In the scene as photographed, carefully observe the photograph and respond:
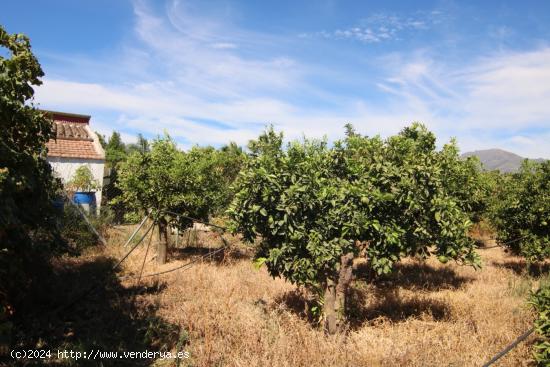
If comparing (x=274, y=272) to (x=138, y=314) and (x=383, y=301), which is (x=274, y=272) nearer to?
(x=138, y=314)

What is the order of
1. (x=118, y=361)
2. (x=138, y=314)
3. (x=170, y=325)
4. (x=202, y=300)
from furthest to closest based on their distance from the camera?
(x=202, y=300) < (x=138, y=314) < (x=170, y=325) < (x=118, y=361)

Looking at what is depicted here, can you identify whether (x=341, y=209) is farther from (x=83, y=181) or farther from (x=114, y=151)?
(x=114, y=151)

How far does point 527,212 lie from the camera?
11.4 m

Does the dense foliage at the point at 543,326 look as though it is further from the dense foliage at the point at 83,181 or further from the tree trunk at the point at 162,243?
the dense foliage at the point at 83,181

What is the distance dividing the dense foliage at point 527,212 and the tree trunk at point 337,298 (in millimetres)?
7336

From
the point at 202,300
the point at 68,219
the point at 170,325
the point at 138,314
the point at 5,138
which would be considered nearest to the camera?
the point at 5,138

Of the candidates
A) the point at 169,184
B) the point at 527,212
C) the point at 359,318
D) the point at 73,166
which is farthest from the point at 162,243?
the point at 527,212

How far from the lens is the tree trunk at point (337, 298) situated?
668cm

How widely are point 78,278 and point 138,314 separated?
3.22 meters

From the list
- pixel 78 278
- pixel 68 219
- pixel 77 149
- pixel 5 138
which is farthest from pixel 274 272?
pixel 77 149

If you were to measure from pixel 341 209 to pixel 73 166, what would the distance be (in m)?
16.0

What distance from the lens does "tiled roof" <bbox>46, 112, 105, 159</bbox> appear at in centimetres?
1802

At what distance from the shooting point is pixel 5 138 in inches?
191

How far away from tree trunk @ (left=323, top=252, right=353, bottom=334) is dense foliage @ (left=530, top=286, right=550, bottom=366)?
290cm
